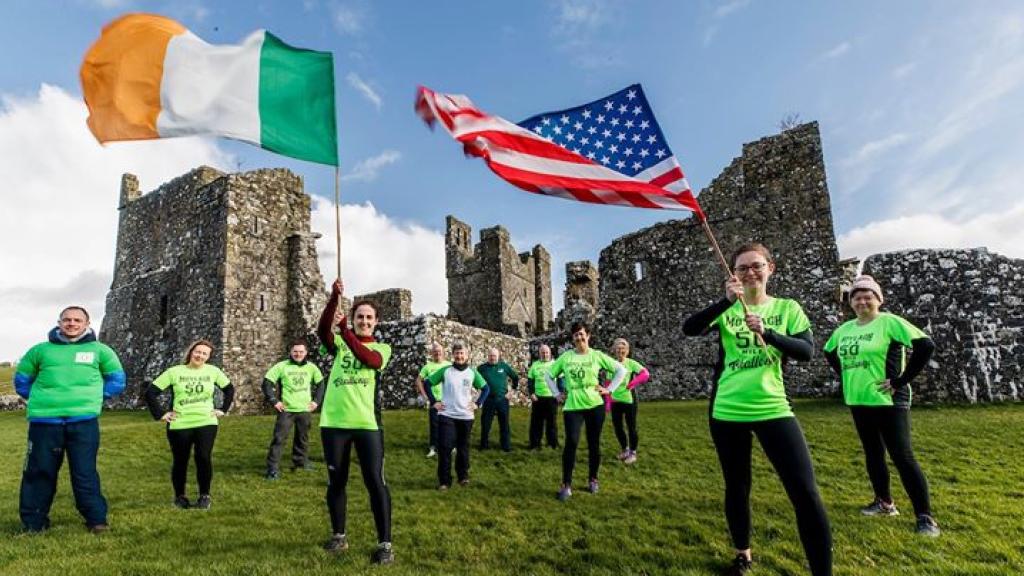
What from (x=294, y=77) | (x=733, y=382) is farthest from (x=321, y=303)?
(x=733, y=382)

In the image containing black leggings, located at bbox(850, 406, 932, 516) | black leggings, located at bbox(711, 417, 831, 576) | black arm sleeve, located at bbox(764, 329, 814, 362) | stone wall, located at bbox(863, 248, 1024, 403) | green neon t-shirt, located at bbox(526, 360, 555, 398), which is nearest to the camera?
black leggings, located at bbox(711, 417, 831, 576)

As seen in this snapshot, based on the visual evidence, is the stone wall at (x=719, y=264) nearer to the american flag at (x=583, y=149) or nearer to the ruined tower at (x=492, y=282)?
the ruined tower at (x=492, y=282)

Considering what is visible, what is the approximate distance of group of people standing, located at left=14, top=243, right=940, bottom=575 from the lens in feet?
12.5

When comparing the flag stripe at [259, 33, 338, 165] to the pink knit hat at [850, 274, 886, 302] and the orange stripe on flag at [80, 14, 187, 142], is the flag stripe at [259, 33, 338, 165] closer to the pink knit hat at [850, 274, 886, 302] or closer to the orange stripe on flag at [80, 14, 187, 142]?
the orange stripe on flag at [80, 14, 187, 142]

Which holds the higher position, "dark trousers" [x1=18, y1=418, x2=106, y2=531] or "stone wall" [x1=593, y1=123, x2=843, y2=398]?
"stone wall" [x1=593, y1=123, x2=843, y2=398]

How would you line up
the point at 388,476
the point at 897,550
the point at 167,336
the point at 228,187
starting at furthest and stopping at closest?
the point at 167,336 → the point at 228,187 → the point at 388,476 → the point at 897,550

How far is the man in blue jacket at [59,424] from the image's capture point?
573cm

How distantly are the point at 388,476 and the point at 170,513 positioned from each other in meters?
2.95

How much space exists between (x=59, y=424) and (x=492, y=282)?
100ft

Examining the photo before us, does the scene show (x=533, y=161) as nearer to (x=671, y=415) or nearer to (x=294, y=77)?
(x=294, y=77)

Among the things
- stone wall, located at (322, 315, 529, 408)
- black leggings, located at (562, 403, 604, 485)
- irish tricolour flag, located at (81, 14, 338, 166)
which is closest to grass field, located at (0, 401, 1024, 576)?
black leggings, located at (562, 403, 604, 485)

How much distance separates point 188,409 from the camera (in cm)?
680

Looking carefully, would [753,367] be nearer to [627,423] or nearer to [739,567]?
[739,567]

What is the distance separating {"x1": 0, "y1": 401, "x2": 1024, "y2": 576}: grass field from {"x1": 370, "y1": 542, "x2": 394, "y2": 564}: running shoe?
115 millimetres
